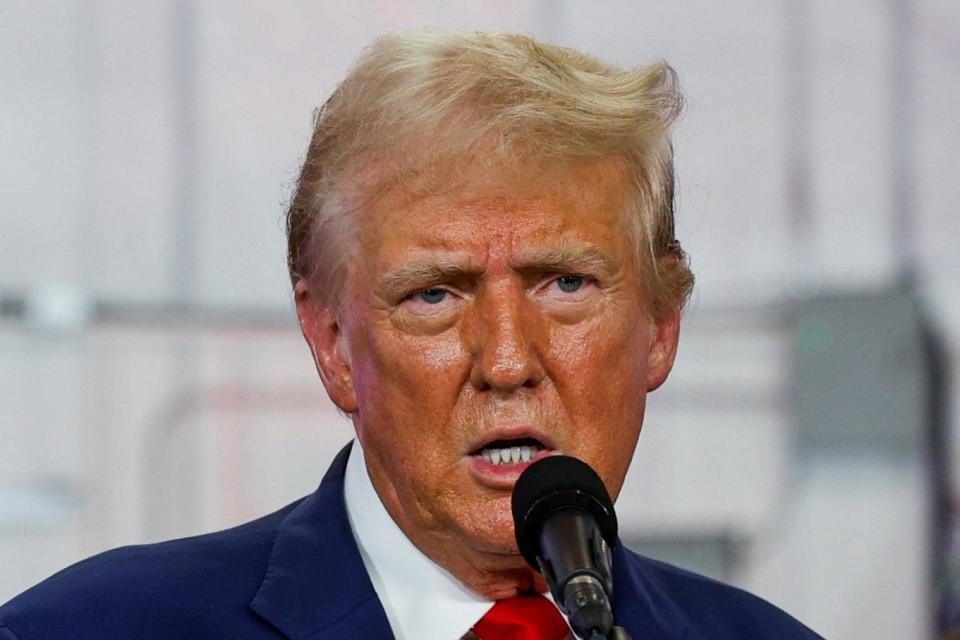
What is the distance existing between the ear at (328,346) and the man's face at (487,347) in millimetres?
44

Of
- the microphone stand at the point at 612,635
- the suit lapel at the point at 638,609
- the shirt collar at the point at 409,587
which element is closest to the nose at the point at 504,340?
the shirt collar at the point at 409,587

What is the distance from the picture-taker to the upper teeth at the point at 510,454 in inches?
66.1

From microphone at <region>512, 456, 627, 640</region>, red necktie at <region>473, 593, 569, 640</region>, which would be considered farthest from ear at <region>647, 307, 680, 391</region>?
microphone at <region>512, 456, 627, 640</region>

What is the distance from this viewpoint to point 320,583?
1.77 m

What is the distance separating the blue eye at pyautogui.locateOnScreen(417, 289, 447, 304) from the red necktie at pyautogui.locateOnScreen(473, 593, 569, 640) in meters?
0.36

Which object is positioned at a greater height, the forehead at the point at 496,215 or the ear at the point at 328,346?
the forehead at the point at 496,215

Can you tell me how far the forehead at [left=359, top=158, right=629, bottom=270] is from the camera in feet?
5.59

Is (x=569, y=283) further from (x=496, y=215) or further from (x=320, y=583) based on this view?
(x=320, y=583)

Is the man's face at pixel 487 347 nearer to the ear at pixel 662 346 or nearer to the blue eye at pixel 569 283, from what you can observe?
the blue eye at pixel 569 283

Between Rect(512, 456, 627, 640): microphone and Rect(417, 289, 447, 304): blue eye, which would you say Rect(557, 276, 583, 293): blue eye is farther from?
Rect(512, 456, 627, 640): microphone

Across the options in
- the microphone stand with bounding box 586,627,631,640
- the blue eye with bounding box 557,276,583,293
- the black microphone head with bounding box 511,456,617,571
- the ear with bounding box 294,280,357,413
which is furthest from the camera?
the ear with bounding box 294,280,357,413

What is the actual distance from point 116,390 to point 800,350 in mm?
1536

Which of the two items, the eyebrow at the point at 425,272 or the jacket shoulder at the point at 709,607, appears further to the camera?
the jacket shoulder at the point at 709,607

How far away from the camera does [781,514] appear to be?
351 cm
